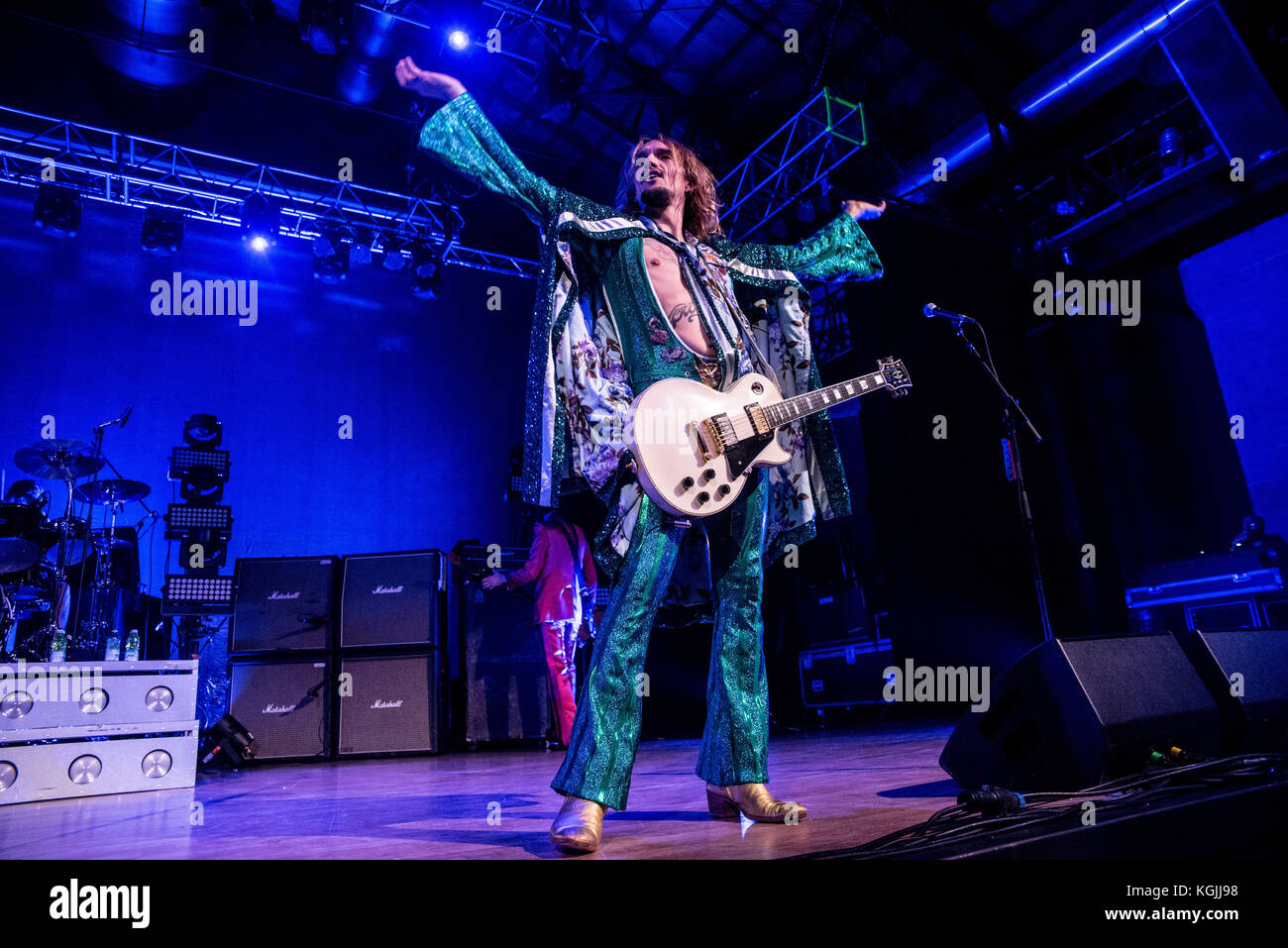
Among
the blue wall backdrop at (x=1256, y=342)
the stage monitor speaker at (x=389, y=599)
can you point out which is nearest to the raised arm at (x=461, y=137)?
the stage monitor speaker at (x=389, y=599)

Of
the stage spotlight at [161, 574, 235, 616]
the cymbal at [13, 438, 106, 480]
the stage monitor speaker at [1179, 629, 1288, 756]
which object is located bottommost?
the stage monitor speaker at [1179, 629, 1288, 756]

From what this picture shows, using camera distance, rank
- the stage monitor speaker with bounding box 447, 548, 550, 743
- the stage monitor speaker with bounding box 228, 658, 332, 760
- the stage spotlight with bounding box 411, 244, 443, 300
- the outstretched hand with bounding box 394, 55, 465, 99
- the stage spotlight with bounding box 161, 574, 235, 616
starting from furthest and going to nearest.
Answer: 1. the stage spotlight with bounding box 411, 244, 443, 300
2. the stage spotlight with bounding box 161, 574, 235, 616
3. the stage monitor speaker with bounding box 447, 548, 550, 743
4. the stage monitor speaker with bounding box 228, 658, 332, 760
5. the outstretched hand with bounding box 394, 55, 465, 99

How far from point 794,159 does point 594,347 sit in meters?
6.52

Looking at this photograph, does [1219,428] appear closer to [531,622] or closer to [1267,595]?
[1267,595]

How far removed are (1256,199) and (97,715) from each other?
992 centimetres

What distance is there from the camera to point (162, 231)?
7836 millimetres

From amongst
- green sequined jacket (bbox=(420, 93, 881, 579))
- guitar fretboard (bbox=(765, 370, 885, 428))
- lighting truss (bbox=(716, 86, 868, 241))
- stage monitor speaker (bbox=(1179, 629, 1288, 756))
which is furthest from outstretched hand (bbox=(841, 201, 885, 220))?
lighting truss (bbox=(716, 86, 868, 241))

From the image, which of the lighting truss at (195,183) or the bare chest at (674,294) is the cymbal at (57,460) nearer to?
the lighting truss at (195,183)

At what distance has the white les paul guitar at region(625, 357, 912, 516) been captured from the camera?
1798mm

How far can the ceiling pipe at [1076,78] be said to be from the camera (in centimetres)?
631

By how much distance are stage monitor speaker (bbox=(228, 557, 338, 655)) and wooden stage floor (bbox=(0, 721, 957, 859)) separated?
56.8 inches

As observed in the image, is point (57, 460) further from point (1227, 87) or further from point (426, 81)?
point (1227, 87)

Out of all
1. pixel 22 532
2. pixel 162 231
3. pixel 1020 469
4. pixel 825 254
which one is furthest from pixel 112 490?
pixel 1020 469

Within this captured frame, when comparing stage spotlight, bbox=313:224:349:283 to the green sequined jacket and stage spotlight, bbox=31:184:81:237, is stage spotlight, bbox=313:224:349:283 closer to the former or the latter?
stage spotlight, bbox=31:184:81:237
